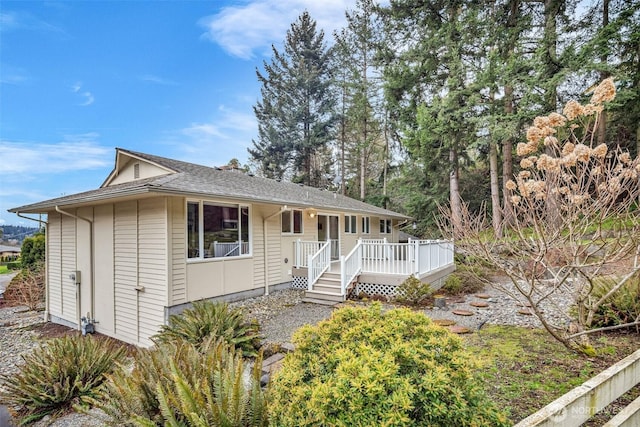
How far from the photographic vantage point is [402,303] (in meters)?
8.39

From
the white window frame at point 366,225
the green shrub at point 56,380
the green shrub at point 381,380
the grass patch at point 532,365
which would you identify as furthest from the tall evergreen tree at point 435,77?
the green shrub at point 56,380

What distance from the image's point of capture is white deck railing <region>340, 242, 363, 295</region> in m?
8.75

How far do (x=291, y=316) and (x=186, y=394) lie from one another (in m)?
5.45

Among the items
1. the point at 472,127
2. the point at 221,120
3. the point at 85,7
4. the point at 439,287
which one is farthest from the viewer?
the point at 221,120

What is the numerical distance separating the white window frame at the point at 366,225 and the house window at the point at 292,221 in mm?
5610

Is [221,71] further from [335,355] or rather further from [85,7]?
[335,355]

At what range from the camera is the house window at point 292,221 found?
1048 centimetres

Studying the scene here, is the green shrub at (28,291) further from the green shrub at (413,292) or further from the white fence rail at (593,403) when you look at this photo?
the white fence rail at (593,403)

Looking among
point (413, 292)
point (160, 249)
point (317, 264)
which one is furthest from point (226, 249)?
point (413, 292)

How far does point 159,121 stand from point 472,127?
17.7m

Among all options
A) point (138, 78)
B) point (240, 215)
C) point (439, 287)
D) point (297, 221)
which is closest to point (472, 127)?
point (439, 287)

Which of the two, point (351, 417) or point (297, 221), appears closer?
point (351, 417)

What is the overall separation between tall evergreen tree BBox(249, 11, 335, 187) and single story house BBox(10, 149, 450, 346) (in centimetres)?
→ 1579

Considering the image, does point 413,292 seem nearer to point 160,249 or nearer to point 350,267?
point 350,267
